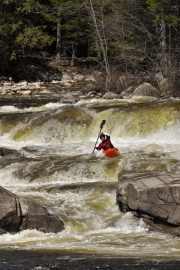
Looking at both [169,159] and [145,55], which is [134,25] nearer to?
[145,55]

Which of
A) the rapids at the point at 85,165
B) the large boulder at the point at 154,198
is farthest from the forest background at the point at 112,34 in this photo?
the large boulder at the point at 154,198

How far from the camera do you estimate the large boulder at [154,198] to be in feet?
33.5

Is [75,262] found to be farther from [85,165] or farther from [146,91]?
[146,91]

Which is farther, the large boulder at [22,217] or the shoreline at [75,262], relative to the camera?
the large boulder at [22,217]

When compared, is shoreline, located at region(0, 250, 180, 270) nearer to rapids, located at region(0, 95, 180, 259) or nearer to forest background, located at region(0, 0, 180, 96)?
rapids, located at region(0, 95, 180, 259)

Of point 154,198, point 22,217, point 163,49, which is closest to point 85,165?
point 154,198

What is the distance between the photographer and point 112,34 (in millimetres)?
28672

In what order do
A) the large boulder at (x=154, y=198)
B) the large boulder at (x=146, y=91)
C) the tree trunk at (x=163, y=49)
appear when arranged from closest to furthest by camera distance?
the large boulder at (x=154, y=198) → the large boulder at (x=146, y=91) → the tree trunk at (x=163, y=49)

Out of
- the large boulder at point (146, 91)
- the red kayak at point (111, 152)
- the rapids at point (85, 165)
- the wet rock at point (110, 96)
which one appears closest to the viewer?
the rapids at point (85, 165)

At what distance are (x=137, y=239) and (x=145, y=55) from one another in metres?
18.9

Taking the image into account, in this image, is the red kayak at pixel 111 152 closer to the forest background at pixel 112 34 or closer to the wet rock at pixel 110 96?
the wet rock at pixel 110 96

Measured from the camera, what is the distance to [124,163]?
14.1 metres

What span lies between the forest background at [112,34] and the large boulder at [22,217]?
14.3m

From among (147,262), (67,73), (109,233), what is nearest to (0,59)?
(67,73)
